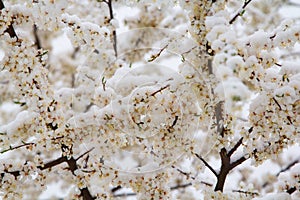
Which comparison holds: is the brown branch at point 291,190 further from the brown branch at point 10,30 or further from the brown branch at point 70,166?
the brown branch at point 10,30

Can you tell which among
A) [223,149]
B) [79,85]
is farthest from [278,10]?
[223,149]

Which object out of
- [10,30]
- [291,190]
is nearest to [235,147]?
[291,190]

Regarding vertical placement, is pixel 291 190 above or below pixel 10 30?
below

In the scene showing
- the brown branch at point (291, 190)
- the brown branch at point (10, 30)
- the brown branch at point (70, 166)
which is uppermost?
the brown branch at point (10, 30)

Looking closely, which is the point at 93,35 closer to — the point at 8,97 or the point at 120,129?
the point at 120,129

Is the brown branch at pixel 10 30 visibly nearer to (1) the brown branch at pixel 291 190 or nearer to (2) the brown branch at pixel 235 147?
(2) the brown branch at pixel 235 147

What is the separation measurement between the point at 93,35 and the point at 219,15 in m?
1.06

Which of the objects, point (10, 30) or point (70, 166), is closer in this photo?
point (10, 30)

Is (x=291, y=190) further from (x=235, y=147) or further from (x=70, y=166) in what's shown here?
(x=70, y=166)

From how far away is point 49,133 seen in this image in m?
2.85

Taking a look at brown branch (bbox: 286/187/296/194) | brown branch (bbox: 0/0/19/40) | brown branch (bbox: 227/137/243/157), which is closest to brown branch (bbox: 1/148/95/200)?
brown branch (bbox: 0/0/19/40)

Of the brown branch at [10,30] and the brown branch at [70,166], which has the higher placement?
the brown branch at [10,30]

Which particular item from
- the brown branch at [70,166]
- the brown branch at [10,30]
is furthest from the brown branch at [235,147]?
the brown branch at [10,30]

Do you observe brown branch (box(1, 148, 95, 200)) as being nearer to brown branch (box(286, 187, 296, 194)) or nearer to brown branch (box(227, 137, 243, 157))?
brown branch (box(227, 137, 243, 157))
